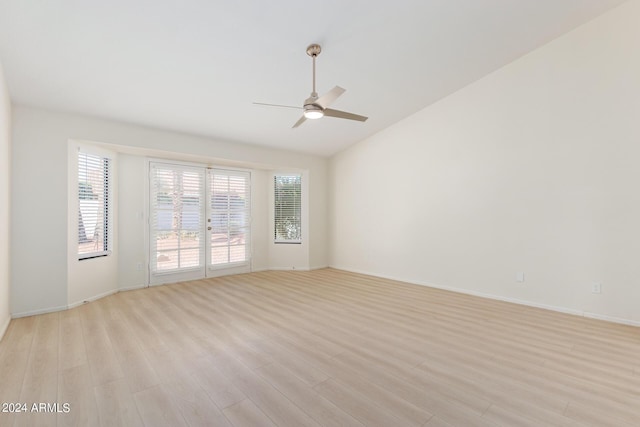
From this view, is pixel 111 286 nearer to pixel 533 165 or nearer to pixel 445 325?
pixel 445 325

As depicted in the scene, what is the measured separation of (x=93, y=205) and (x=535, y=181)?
6.64 meters

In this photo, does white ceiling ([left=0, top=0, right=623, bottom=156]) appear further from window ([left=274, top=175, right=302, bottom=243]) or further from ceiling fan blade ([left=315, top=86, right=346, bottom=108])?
window ([left=274, top=175, right=302, bottom=243])

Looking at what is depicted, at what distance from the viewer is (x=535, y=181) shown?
4148 millimetres

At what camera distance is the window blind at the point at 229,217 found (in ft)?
19.8

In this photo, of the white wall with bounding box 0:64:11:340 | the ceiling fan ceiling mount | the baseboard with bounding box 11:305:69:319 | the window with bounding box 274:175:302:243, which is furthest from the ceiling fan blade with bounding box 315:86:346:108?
the baseboard with bounding box 11:305:69:319

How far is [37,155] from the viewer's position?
12.3ft

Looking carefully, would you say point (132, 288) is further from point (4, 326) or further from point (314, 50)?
point (314, 50)

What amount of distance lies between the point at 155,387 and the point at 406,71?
4.61 m

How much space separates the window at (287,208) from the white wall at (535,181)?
2105 millimetres

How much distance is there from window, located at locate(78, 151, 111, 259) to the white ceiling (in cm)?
84

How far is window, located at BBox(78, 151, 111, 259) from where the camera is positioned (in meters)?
4.26

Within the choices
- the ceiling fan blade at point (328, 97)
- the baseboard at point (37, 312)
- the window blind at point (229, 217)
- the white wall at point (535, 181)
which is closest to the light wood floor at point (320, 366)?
the baseboard at point (37, 312)

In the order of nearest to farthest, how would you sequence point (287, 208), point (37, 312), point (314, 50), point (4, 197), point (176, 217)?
1. point (4, 197)
2. point (314, 50)
3. point (37, 312)
4. point (176, 217)
5. point (287, 208)

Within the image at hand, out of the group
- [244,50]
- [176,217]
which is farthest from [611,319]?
[176,217]
